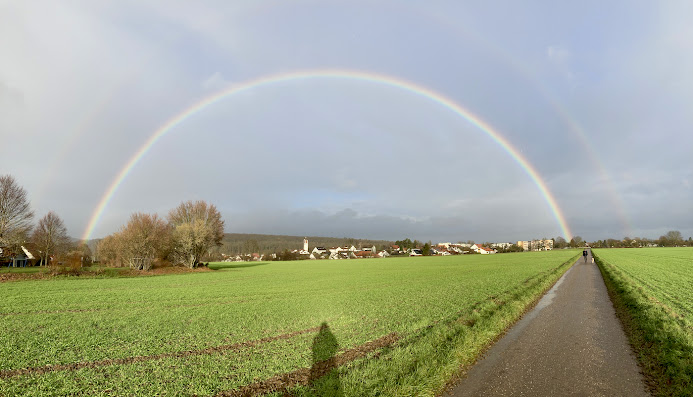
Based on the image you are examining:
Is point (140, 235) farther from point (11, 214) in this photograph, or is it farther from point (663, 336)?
point (663, 336)

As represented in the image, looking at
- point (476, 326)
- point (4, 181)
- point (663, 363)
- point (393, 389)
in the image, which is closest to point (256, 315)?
point (476, 326)

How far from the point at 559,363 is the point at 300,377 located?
20.1 ft

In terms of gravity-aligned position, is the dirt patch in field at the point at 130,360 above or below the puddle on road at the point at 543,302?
above

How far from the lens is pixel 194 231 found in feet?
218

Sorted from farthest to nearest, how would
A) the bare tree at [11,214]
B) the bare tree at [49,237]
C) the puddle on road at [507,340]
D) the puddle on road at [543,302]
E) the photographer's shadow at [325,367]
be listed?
the bare tree at [49,237]
the bare tree at [11,214]
the puddle on road at [543,302]
the puddle on road at [507,340]
the photographer's shadow at [325,367]

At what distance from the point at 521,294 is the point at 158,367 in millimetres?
18630

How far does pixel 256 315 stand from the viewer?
1577cm

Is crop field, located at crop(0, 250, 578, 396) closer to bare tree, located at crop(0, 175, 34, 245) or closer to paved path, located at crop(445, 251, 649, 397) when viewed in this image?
paved path, located at crop(445, 251, 649, 397)

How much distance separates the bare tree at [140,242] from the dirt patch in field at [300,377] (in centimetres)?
6103

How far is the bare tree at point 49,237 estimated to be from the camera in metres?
→ 77.9

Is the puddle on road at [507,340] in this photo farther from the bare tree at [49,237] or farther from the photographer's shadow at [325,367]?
the bare tree at [49,237]

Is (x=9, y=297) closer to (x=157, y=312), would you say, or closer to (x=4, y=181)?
(x=157, y=312)

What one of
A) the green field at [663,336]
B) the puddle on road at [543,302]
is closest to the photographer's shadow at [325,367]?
the green field at [663,336]

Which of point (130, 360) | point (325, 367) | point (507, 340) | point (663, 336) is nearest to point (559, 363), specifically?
point (507, 340)
